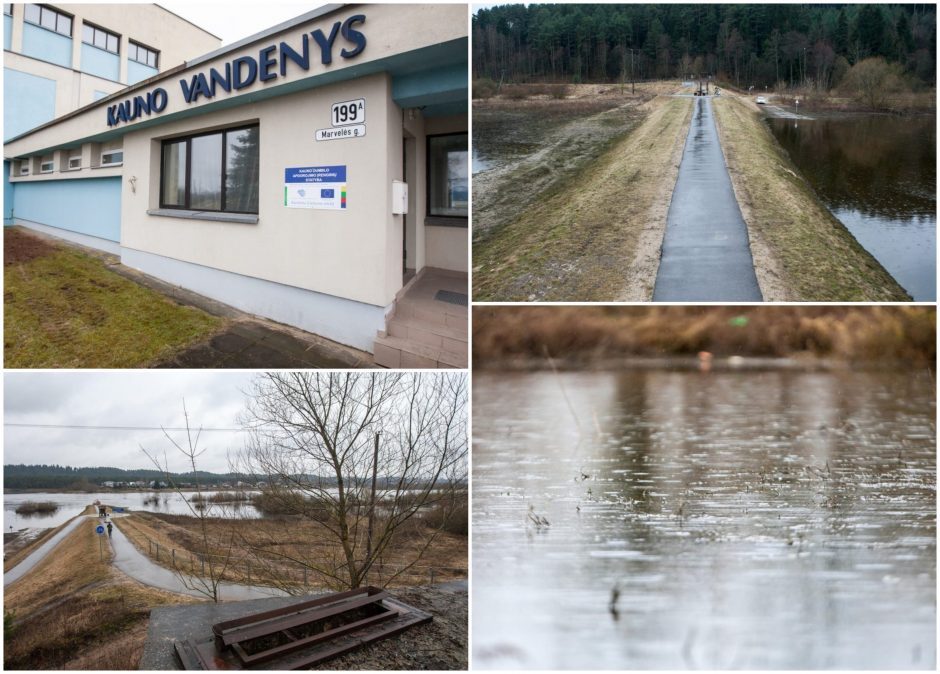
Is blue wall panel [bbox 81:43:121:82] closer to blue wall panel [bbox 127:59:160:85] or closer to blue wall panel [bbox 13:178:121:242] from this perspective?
blue wall panel [bbox 127:59:160:85]

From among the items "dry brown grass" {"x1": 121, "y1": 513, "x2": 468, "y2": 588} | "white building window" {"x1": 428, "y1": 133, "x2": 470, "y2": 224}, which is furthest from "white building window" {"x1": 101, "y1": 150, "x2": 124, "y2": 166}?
"dry brown grass" {"x1": 121, "y1": 513, "x2": 468, "y2": 588}

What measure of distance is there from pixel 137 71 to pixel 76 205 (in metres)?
6.00

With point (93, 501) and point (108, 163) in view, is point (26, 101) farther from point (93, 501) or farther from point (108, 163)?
point (93, 501)

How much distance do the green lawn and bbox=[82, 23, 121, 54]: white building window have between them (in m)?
7.31

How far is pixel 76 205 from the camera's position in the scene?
859 centimetres

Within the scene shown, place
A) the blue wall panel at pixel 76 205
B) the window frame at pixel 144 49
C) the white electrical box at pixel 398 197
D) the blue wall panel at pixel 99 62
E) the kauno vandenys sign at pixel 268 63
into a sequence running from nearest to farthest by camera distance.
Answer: the kauno vandenys sign at pixel 268 63
the white electrical box at pixel 398 197
the blue wall panel at pixel 76 205
the blue wall panel at pixel 99 62
the window frame at pixel 144 49

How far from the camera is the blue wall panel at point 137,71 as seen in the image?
1230 cm

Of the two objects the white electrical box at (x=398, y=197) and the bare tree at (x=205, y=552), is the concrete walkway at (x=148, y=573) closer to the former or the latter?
the bare tree at (x=205, y=552)

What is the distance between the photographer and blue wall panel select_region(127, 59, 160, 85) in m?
12.3

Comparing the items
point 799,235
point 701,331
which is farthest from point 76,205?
point 799,235

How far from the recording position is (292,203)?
169 inches

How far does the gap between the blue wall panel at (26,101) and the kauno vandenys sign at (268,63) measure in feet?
25.3

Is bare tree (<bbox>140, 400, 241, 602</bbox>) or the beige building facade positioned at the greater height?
the beige building facade

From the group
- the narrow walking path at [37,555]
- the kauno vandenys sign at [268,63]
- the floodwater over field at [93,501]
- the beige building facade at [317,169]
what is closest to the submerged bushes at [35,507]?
the floodwater over field at [93,501]
